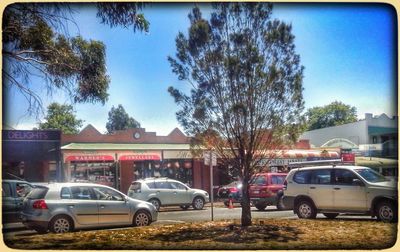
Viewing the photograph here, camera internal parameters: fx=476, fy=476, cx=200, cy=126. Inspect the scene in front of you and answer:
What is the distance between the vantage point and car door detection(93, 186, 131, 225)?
1035 cm

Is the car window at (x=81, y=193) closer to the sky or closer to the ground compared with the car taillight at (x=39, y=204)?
closer to the sky

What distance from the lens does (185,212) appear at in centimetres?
1295

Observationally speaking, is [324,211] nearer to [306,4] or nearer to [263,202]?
A: [263,202]

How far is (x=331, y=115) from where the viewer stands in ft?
33.3

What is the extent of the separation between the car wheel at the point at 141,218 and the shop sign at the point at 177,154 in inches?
56.9

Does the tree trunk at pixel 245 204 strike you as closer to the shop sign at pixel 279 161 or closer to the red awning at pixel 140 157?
the shop sign at pixel 279 161

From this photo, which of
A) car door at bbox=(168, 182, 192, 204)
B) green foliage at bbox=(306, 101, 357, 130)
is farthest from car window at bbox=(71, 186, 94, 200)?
green foliage at bbox=(306, 101, 357, 130)

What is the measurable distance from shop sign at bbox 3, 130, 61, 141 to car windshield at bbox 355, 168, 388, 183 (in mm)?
6715

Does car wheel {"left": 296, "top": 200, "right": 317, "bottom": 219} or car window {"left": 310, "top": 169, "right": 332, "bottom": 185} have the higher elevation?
car window {"left": 310, "top": 169, "right": 332, "bottom": 185}

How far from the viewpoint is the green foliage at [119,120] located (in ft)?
30.9

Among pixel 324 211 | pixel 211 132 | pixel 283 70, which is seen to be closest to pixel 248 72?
pixel 283 70

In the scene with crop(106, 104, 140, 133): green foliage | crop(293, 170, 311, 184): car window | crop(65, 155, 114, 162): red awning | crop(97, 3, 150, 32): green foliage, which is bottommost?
crop(293, 170, 311, 184): car window

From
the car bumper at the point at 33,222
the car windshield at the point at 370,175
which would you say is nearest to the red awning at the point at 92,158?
the car bumper at the point at 33,222

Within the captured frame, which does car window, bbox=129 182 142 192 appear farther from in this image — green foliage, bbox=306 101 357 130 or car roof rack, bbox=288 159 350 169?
green foliage, bbox=306 101 357 130
